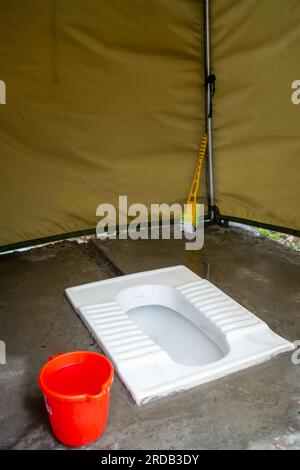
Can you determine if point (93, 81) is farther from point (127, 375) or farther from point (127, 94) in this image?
point (127, 375)

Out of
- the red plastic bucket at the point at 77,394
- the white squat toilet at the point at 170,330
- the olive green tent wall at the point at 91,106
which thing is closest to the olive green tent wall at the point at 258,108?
the olive green tent wall at the point at 91,106

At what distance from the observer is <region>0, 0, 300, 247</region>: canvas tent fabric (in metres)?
2.38

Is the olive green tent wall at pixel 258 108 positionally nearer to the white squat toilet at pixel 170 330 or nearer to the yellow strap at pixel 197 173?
the yellow strap at pixel 197 173

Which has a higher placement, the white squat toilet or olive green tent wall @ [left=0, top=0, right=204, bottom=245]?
olive green tent wall @ [left=0, top=0, right=204, bottom=245]

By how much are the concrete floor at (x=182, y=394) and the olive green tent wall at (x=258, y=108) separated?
300mm

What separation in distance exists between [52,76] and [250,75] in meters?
1.23

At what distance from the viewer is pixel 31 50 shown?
7.73 feet

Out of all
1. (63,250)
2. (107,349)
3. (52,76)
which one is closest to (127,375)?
(107,349)

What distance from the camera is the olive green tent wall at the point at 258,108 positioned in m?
2.36

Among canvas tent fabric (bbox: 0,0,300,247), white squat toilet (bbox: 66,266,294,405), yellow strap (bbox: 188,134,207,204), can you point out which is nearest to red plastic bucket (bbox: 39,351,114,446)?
white squat toilet (bbox: 66,266,294,405)

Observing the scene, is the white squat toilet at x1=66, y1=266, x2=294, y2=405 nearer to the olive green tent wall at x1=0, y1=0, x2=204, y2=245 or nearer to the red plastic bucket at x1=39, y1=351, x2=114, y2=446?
the red plastic bucket at x1=39, y1=351, x2=114, y2=446

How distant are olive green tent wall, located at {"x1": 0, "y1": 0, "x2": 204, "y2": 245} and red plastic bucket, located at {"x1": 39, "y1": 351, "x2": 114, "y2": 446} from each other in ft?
5.23

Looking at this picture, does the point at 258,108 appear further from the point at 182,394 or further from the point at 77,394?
the point at 77,394

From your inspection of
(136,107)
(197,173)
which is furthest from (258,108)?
(136,107)
